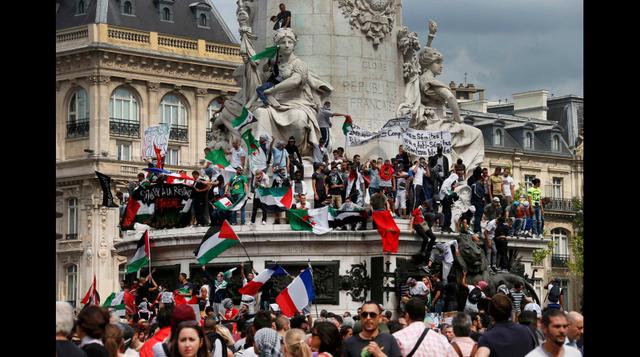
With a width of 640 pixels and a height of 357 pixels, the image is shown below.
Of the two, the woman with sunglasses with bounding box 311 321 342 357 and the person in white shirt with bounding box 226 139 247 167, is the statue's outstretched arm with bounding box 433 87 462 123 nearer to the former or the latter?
the person in white shirt with bounding box 226 139 247 167

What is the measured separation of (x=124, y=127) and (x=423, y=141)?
47767mm

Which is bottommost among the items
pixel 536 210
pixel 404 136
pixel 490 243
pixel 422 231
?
pixel 490 243

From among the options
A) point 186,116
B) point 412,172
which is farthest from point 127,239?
point 186,116

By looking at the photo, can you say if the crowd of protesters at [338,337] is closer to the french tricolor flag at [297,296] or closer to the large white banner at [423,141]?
the french tricolor flag at [297,296]

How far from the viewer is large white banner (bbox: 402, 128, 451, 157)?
40.7 meters

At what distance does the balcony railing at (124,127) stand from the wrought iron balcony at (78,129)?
115cm

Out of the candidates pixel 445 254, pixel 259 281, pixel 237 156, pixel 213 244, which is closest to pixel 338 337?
pixel 259 281

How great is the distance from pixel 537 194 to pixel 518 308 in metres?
9.27

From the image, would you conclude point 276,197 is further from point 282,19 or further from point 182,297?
point 282,19

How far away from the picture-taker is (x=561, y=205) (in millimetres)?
98000

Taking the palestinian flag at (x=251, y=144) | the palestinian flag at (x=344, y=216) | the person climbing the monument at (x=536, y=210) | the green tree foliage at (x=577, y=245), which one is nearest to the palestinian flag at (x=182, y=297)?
the palestinian flag at (x=344, y=216)

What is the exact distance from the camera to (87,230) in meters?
84.1

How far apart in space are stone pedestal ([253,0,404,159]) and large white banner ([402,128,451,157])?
957 mm
